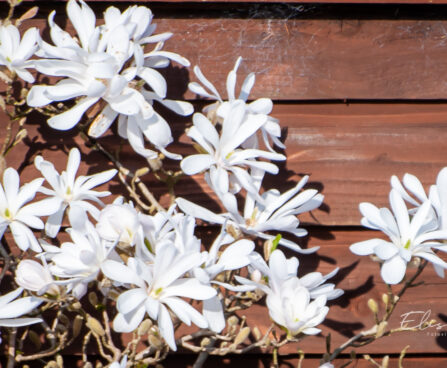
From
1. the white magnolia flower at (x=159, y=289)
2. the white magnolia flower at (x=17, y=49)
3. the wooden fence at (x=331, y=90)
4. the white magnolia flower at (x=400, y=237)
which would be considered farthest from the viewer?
the wooden fence at (x=331, y=90)

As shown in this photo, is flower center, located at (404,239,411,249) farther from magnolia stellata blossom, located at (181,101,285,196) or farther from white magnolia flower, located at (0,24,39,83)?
white magnolia flower, located at (0,24,39,83)

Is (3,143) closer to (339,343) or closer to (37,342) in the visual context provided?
(37,342)

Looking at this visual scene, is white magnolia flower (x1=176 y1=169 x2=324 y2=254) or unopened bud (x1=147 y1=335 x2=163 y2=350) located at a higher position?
white magnolia flower (x1=176 y1=169 x2=324 y2=254)

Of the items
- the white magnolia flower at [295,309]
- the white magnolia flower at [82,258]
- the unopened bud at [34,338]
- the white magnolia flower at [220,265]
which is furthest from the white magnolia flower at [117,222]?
the unopened bud at [34,338]

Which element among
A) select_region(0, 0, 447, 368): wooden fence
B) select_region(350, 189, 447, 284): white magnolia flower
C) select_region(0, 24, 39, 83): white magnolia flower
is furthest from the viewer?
select_region(0, 0, 447, 368): wooden fence

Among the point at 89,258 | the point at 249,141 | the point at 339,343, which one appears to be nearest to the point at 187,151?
the point at 249,141

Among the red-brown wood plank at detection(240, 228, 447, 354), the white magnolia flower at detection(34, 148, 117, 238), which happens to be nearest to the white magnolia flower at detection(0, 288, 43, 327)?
the white magnolia flower at detection(34, 148, 117, 238)

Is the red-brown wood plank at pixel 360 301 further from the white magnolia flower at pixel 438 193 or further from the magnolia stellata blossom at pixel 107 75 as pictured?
the magnolia stellata blossom at pixel 107 75
